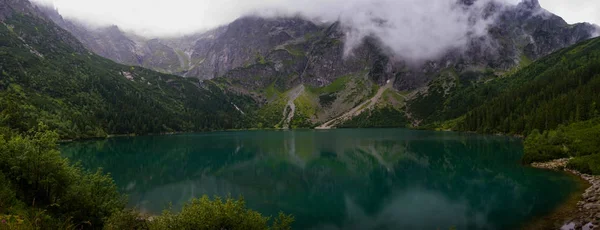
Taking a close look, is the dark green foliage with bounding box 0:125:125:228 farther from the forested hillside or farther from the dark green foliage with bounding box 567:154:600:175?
the forested hillside

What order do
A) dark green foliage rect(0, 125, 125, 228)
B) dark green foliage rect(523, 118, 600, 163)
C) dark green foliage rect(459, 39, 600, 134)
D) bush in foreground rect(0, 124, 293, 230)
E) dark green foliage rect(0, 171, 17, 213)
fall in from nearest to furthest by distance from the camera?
dark green foliage rect(0, 171, 17, 213) < bush in foreground rect(0, 124, 293, 230) < dark green foliage rect(0, 125, 125, 228) < dark green foliage rect(523, 118, 600, 163) < dark green foliage rect(459, 39, 600, 134)

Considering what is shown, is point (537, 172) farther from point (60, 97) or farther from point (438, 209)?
point (60, 97)

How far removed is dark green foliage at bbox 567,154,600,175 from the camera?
41.4 m

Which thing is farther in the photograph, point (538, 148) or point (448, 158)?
point (448, 158)

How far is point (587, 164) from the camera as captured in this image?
143 ft

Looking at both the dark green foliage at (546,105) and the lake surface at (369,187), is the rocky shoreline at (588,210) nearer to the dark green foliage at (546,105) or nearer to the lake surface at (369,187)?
the lake surface at (369,187)

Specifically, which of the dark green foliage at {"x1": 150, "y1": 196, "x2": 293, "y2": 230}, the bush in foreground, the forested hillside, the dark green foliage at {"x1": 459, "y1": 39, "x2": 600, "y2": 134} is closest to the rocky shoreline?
the forested hillside

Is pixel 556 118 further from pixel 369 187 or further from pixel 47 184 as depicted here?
pixel 47 184

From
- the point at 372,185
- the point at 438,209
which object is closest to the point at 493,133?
the point at 372,185

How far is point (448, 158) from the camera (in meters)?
70.1

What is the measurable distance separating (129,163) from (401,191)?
57996mm

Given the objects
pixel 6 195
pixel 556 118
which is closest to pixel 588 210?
pixel 6 195

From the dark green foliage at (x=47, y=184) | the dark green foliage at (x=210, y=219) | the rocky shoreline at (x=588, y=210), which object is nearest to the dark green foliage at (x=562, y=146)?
the rocky shoreline at (x=588, y=210)

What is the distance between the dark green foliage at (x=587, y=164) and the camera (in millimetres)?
41444
